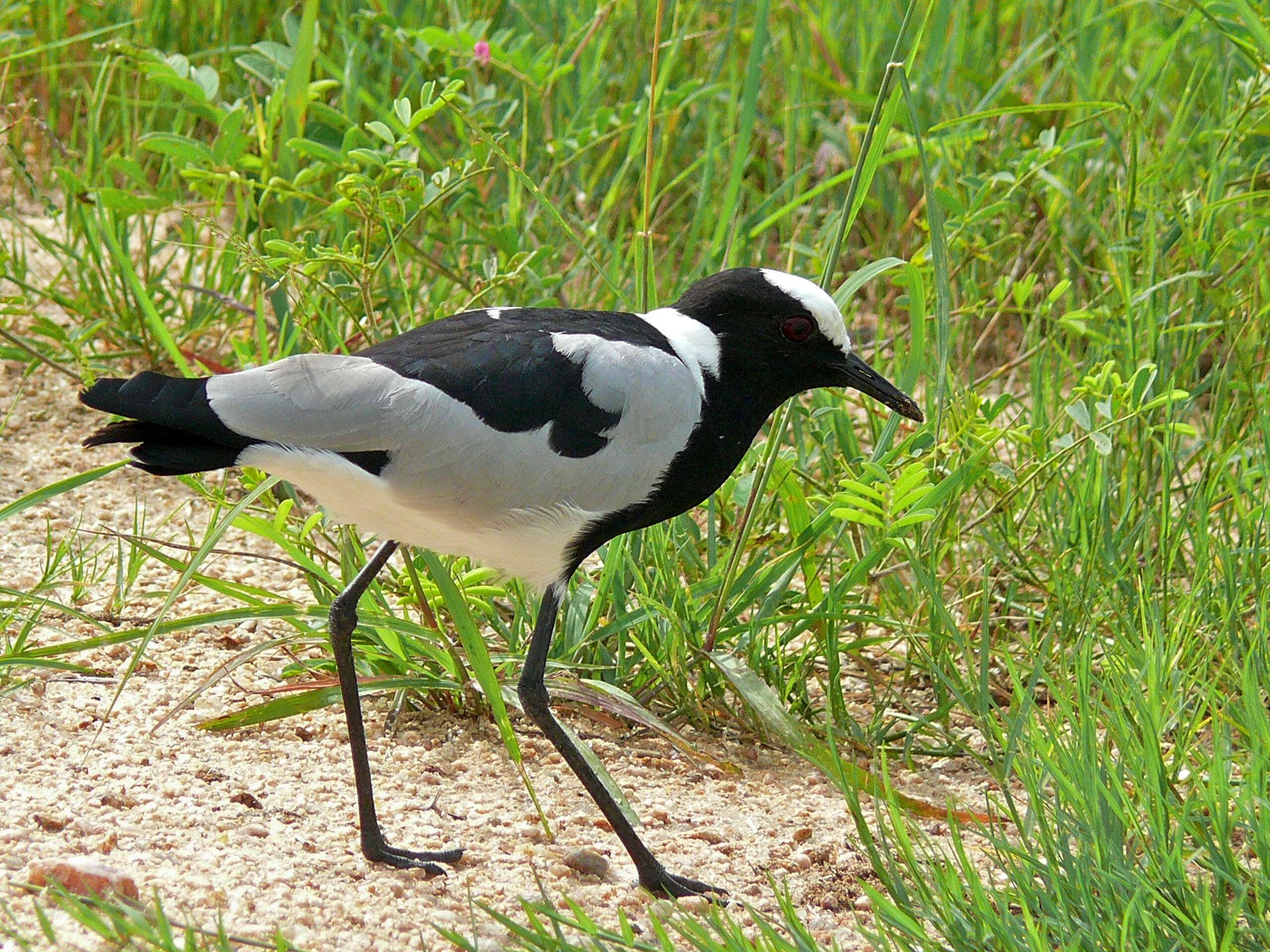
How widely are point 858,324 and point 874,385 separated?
1874 millimetres

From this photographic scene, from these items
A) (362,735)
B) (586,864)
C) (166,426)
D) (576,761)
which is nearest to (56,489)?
(166,426)

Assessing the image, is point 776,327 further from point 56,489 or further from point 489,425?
point 56,489

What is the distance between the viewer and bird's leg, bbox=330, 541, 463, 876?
2473mm

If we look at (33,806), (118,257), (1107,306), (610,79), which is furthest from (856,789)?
(610,79)

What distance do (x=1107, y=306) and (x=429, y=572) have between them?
1761 millimetres

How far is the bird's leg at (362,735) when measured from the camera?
8.11 ft

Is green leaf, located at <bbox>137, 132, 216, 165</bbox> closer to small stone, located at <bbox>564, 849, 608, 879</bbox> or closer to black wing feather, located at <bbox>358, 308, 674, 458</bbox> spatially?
black wing feather, located at <bbox>358, 308, 674, 458</bbox>

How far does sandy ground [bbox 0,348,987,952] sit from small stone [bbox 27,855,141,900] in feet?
0.12

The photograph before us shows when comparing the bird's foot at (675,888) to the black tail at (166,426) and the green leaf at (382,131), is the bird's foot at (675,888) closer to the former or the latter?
the black tail at (166,426)

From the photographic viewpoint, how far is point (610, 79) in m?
4.52

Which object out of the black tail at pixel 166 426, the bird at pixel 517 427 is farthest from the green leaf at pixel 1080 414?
the black tail at pixel 166 426

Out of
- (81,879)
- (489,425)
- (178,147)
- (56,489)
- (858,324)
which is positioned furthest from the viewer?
(858,324)

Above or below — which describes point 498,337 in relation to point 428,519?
above

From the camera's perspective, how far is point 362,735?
8.43 ft
